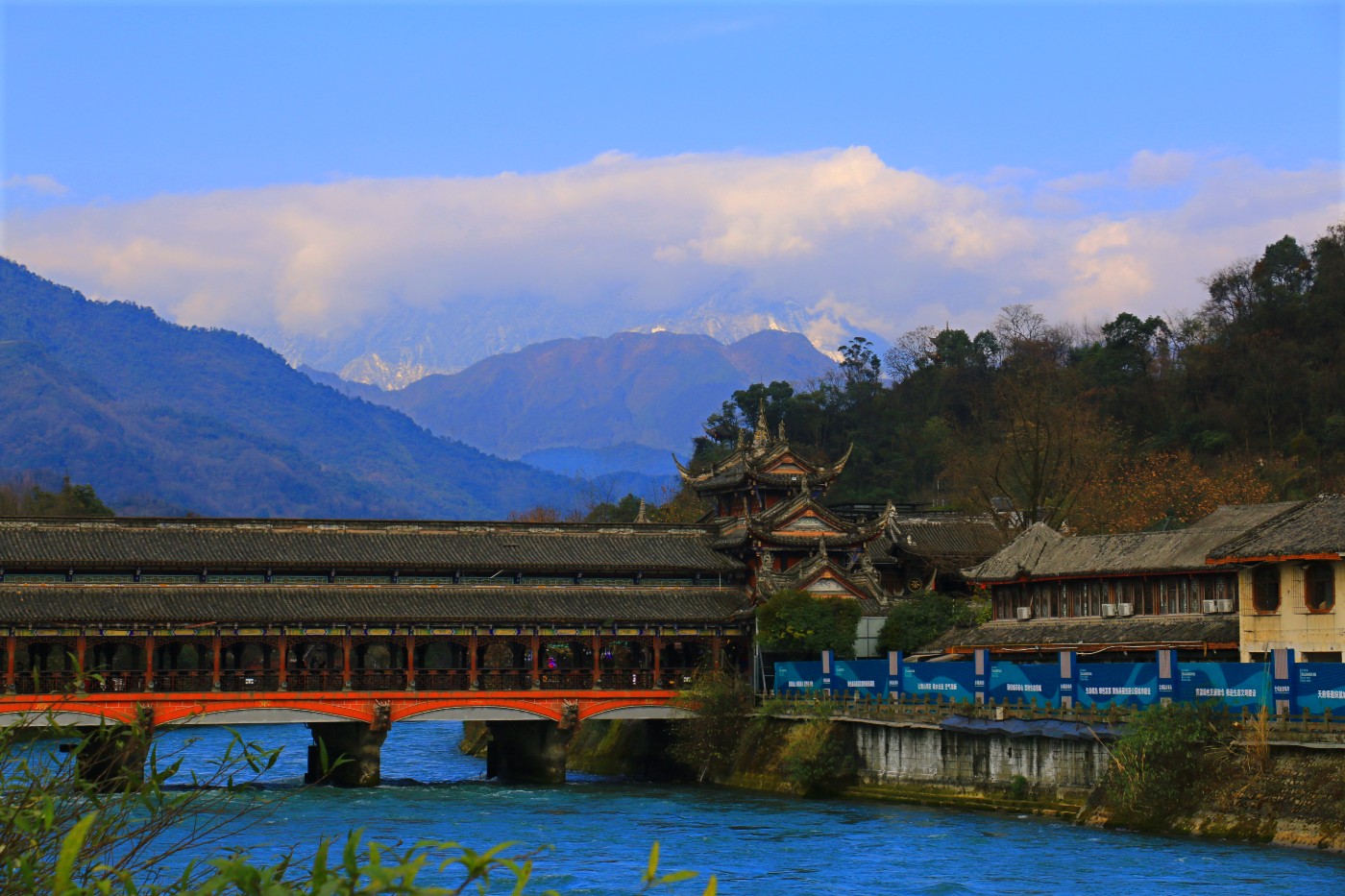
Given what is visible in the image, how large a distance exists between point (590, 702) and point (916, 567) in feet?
70.3

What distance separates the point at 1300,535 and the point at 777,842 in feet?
55.9

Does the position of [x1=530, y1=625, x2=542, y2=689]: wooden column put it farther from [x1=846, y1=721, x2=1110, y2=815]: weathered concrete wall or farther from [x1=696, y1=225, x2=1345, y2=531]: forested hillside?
[x1=696, y1=225, x2=1345, y2=531]: forested hillside

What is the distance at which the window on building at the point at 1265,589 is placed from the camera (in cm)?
4909

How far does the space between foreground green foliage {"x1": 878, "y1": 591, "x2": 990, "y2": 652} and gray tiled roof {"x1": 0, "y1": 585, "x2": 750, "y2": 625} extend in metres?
5.67

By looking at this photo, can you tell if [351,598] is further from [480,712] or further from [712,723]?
[712,723]

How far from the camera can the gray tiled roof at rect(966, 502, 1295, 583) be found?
54188 mm

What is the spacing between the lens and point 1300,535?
4847 cm

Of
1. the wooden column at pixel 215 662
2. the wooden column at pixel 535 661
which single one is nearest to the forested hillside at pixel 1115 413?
the wooden column at pixel 535 661

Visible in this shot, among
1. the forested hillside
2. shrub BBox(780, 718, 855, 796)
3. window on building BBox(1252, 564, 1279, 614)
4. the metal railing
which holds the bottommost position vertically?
shrub BBox(780, 718, 855, 796)

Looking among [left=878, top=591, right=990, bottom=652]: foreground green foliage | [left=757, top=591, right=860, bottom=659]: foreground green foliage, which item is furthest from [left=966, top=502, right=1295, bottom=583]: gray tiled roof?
[left=757, top=591, right=860, bottom=659]: foreground green foliage

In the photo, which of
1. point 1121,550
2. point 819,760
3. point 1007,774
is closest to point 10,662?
point 819,760

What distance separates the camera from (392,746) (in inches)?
3374

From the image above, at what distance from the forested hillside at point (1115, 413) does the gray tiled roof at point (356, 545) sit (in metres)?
20.2

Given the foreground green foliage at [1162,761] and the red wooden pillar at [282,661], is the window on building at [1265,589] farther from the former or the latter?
the red wooden pillar at [282,661]
